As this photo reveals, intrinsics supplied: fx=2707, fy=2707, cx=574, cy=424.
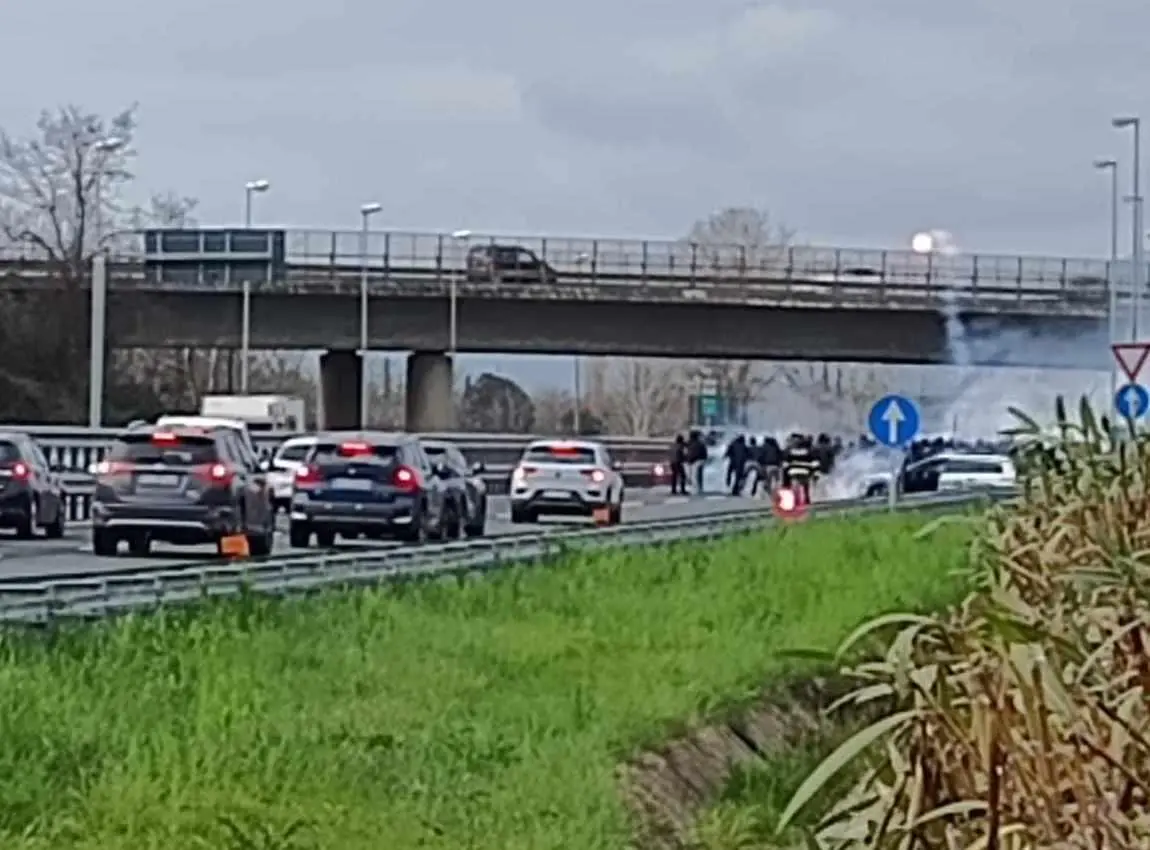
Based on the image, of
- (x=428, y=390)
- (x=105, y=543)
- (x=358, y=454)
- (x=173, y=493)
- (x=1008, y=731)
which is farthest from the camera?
(x=428, y=390)

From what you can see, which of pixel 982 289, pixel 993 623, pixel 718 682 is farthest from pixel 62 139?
pixel 993 623

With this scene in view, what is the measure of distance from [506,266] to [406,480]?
109 ft

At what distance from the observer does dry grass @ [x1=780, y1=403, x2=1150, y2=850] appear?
4.78 metres

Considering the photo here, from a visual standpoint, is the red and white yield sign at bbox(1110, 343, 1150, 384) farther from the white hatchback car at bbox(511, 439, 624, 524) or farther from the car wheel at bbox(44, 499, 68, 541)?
the white hatchback car at bbox(511, 439, 624, 524)

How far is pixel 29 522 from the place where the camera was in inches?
1617

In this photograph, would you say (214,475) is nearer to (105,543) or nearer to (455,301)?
(105,543)

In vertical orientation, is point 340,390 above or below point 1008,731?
above

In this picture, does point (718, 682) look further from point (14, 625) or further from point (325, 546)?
point (325, 546)

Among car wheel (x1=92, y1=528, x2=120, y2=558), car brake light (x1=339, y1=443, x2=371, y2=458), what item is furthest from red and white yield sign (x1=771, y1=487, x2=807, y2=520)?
car wheel (x1=92, y1=528, x2=120, y2=558)

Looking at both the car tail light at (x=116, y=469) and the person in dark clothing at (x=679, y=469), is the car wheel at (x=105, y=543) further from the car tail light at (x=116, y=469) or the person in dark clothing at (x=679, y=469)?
the person in dark clothing at (x=679, y=469)

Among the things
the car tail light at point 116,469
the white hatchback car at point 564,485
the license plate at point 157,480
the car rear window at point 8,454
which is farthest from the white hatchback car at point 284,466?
the license plate at point 157,480

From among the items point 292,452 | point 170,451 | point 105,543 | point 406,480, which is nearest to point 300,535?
point 406,480

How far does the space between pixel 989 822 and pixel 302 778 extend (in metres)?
6.81

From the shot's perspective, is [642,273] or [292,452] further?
[642,273]
